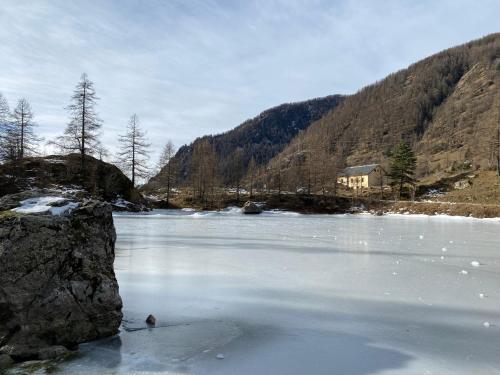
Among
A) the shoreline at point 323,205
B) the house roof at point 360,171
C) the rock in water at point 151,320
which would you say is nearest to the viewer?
the rock in water at point 151,320

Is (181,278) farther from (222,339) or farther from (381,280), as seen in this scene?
(381,280)

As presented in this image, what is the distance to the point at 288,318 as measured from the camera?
18.6ft

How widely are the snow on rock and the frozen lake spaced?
175 cm

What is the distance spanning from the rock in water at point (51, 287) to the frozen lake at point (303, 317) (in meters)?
0.36

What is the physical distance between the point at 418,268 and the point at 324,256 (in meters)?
2.74

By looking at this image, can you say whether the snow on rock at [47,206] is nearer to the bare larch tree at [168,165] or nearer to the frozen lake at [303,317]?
the frozen lake at [303,317]

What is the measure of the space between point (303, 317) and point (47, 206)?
→ 385cm

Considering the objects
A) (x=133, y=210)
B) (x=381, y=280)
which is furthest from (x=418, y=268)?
(x=133, y=210)

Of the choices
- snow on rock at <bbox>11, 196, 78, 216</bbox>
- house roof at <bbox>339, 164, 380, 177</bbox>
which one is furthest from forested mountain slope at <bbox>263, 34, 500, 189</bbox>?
snow on rock at <bbox>11, 196, 78, 216</bbox>

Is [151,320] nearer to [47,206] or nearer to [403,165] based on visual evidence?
[47,206]

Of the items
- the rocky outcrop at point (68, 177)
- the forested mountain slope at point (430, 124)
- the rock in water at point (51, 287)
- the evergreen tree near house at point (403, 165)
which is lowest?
the rock in water at point (51, 287)

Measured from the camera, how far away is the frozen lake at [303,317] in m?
4.13

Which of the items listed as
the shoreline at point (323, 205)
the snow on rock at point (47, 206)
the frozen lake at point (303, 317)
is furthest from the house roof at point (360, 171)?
the snow on rock at point (47, 206)

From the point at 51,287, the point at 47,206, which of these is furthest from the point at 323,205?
the point at 51,287
